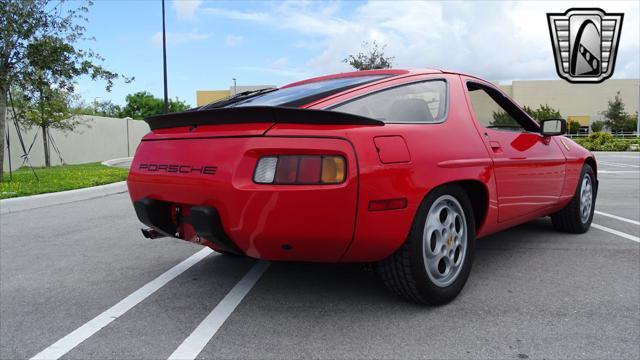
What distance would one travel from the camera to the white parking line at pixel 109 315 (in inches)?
97.8

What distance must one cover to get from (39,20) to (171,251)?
9.96 meters

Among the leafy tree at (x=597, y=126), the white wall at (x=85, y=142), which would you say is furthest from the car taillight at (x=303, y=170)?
the leafy tree at (x=597, y=126)

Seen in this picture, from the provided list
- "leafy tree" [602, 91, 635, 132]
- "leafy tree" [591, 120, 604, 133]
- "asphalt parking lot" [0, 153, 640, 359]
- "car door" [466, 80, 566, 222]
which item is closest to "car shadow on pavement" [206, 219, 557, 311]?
"asphalt parking lot" [0, 153, 640, 359]

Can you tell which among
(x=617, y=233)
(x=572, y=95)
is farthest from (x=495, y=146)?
(x=572, y=95)

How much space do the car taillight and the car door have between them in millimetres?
1449

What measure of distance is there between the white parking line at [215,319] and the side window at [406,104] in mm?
1367

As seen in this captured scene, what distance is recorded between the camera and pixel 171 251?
Result: 14.8ft

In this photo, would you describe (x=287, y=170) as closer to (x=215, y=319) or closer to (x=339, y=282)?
(x=215, y=319)

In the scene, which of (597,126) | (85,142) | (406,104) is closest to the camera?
(406,104)

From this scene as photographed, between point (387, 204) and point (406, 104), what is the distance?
779mm

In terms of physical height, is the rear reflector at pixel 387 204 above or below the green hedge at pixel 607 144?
above

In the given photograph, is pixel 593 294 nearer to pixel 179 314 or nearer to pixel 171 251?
pixel 179 314

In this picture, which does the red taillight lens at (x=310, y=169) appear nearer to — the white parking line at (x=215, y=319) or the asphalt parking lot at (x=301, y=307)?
the asphalt parking lot at (x=301, y=307)

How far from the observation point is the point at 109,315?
→ 9.65 feet
